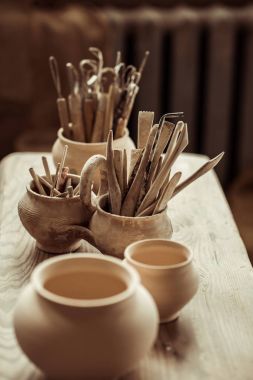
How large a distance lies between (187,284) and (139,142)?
359 mm

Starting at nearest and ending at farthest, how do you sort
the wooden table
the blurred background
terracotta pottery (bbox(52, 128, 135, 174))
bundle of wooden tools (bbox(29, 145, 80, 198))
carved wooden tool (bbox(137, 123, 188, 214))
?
the wooden table < carved wooden tool (bbox(137, 123, 188, 214)) < bundle of wooden tools (bbox(29, 145, 80, 198)) < terracotta pottery (bbox(52, 128, 135, 174)) < the blurred background

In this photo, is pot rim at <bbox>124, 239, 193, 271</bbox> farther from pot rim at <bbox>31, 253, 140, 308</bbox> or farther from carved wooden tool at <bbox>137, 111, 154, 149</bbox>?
carved wooden tool at <bbox>137, 111, 154, 149</bbox>

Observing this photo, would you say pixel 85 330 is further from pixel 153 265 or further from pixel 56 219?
pixel 56 219

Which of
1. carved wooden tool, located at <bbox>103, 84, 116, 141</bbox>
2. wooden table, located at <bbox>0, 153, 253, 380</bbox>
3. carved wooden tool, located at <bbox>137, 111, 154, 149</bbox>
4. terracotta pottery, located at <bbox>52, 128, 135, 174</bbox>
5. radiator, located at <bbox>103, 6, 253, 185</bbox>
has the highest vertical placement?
carved wooden tool, located at <bbox>137, 111, 154, 149</bbox>

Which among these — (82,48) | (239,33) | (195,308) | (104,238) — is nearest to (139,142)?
(104,238)

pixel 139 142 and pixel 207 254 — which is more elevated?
pixel 139 142

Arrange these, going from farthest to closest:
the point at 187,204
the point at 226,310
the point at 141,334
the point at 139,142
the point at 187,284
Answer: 1. the point at 187,204
2. the point at 139,142
3. the point at 226,310
4. the point at 187,284
5. the point at 141,334

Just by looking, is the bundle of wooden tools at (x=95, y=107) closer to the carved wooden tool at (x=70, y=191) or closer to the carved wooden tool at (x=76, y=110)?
the carved wooden tool at (x=76, y=110)

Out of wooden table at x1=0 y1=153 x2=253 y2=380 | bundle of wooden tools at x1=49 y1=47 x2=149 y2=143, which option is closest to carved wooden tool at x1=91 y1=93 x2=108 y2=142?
bundle of wooden tools at x1=49 y1=47 x2=149 y2=143

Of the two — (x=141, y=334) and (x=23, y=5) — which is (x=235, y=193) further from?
(x=141, y=334)

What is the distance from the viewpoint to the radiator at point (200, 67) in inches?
122

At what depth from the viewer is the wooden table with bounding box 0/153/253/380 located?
3.74 ft

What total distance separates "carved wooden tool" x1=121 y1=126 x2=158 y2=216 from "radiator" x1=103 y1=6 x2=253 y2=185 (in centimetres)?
175

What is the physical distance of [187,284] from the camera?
1.20m
